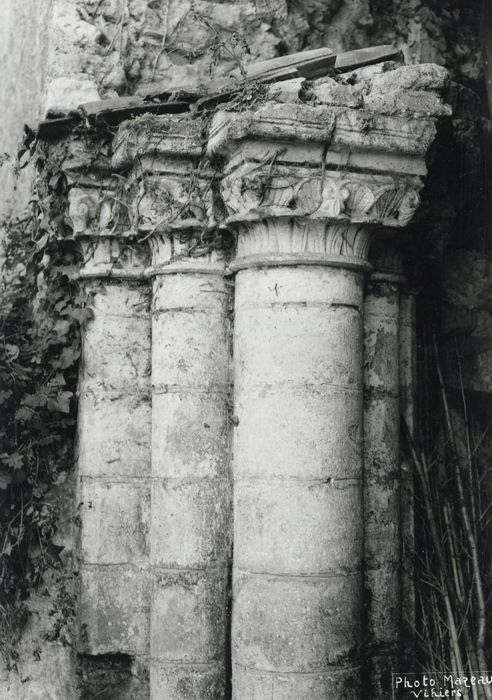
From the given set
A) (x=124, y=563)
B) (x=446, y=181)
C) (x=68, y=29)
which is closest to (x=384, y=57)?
(x=446, y=181)

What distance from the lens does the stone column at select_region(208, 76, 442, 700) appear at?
3.97m

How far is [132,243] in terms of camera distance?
470 cm

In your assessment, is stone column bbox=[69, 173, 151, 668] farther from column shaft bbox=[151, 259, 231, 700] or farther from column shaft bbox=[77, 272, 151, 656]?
column shaft bbox=[151, 259, 231, 700]

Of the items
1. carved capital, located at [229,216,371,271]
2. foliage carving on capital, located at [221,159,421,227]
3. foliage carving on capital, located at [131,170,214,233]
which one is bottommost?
carved capital, located at [229,216,371,271]

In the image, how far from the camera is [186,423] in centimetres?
438

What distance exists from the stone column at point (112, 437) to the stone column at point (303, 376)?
2.27 ft

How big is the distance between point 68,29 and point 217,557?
9.27ft

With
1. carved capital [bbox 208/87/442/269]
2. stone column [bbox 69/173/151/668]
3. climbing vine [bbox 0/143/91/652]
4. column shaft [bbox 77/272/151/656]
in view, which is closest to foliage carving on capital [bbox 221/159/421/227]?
carved capital [bbox 208/87/442/269]

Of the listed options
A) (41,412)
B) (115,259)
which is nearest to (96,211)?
(115,259)

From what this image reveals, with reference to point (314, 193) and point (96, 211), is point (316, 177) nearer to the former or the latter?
point (314, 193)

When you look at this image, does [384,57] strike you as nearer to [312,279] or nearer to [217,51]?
[217,51]

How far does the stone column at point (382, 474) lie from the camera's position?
435cm

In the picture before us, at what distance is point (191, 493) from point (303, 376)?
0.82 meters

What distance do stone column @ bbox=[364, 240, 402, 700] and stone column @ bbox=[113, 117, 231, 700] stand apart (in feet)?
2.23
